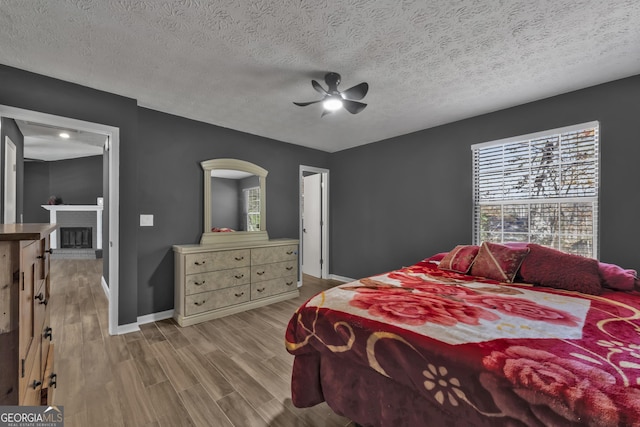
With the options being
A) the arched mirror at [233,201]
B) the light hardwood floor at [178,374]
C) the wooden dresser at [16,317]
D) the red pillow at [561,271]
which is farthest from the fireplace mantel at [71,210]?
the red pillow at [561,271]

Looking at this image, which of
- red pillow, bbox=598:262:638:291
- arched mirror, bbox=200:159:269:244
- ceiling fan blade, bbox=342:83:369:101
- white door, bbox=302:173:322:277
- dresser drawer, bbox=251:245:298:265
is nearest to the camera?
red pillow, bbox=598:262:638:291

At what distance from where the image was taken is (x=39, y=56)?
2.08 metres

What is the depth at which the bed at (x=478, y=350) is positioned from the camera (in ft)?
3.04

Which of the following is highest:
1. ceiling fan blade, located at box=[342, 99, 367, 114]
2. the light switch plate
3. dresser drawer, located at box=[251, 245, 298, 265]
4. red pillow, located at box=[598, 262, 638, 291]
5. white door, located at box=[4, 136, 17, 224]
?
ceiling fan blade, located at box=[342, 99, 367, 114]

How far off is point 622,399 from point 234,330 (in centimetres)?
287

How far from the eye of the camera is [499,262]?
94.1 inches

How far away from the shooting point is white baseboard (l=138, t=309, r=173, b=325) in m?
3.06

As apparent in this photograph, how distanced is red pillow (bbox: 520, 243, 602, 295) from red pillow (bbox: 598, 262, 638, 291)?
65 millimetres

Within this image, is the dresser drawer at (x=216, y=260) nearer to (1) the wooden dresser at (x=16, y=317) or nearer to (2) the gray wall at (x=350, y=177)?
(2) the gray wall at (x=350, y=177)

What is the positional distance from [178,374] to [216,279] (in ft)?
4.10

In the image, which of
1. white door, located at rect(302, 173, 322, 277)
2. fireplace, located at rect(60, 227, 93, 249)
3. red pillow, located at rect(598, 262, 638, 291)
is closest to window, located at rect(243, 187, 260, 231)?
white door, located at rect(302, 173, 322, 277)

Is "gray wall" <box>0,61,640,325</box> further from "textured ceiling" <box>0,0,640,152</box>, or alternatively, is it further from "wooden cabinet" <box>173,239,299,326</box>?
"wooden cabinet" <box>173,239,299,326</box>

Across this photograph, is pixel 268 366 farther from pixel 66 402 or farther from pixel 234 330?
pixel 66 402

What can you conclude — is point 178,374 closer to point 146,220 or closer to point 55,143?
point 146,220
